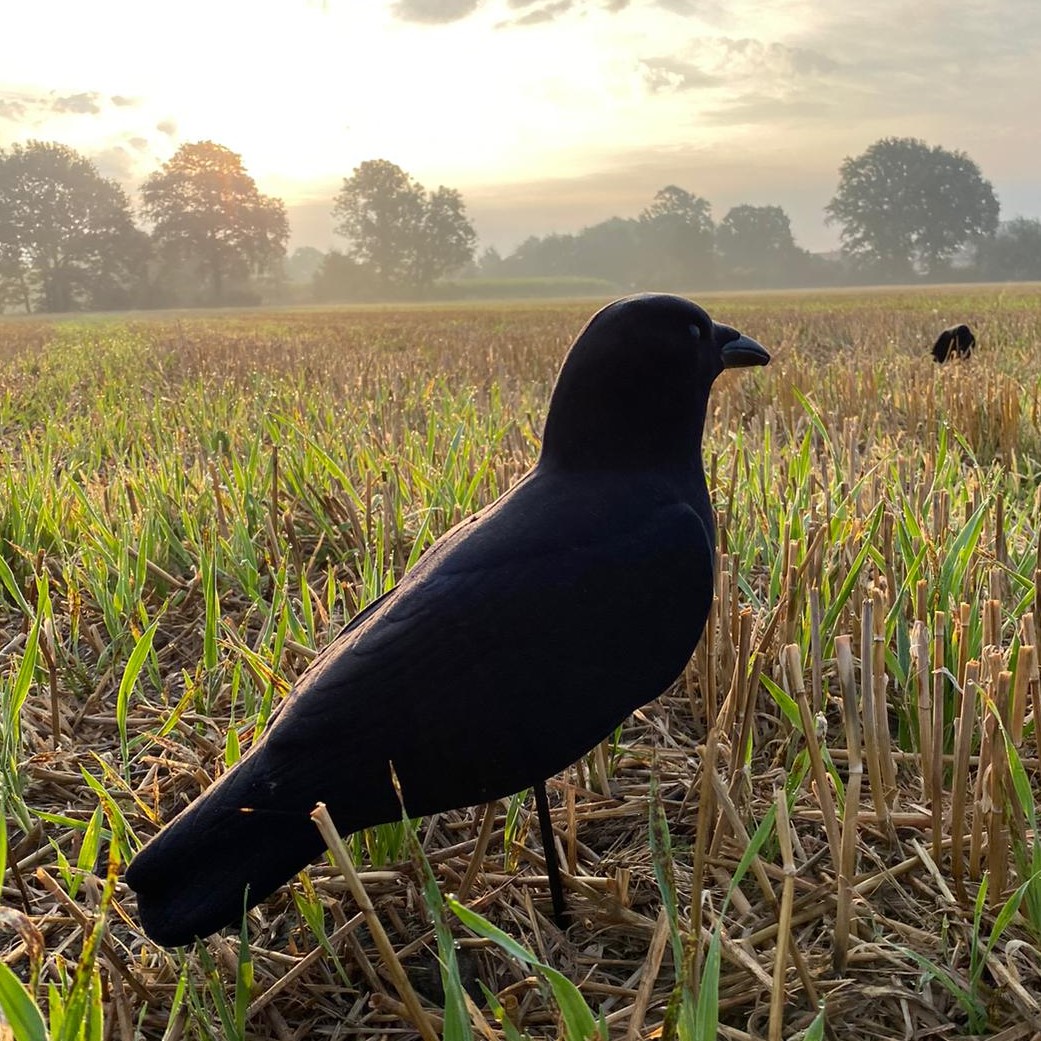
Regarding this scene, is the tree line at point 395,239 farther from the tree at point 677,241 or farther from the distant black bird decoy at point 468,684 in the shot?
the distant black bird decoy at point 468,684

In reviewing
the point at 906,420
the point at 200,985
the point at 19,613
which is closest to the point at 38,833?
the point at 200,985

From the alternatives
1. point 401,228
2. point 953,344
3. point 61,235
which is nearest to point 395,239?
point 401,228

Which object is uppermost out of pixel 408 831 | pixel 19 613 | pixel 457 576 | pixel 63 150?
pixel 63 150

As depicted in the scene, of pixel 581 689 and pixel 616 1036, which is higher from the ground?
pixel 581 689

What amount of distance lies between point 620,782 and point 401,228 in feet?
308

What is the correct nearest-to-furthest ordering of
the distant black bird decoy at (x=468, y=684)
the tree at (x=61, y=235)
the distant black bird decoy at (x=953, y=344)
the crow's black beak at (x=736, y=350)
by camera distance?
the distant black bird decoy at (x=468, y=684)
the crow's black beak at (x=736, y=350)
the distant black bird decoy at (x=953, y=344)
the tree at (x=61, y=235)

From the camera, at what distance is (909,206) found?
9112 cm

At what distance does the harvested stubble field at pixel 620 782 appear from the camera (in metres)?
1.41

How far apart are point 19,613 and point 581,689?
2541 mm

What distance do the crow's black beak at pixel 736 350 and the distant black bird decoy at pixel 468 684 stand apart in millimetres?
495

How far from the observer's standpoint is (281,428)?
5.18 m

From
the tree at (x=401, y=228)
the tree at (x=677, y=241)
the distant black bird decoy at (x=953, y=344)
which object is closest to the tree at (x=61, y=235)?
the tree at (x=401, y=228)

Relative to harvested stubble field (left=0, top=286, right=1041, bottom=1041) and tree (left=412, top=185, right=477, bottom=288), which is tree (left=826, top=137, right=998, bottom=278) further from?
harvested stubble field (left=0, top=286, right=1041, bottom=1041)

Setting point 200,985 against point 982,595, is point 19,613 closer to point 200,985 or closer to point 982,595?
point 200,985
